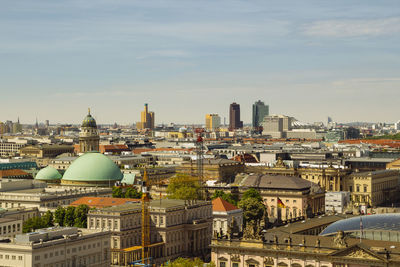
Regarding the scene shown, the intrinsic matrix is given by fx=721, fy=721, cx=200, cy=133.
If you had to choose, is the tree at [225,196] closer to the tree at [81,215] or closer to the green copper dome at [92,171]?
the green copper dome at [92,171]

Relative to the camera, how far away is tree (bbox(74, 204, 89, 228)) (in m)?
120

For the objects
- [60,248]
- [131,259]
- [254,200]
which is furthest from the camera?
[254,200]

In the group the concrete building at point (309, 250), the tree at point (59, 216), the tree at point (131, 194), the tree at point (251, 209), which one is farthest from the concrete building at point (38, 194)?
the concrete building at point (309, 250)

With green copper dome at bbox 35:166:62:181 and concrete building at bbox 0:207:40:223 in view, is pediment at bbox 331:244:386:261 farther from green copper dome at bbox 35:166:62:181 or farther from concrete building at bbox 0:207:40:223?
green copper dome at bbox 35:166:62:181

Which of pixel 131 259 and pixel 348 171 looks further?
pixel 348 171

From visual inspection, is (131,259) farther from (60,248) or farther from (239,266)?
(239,266)

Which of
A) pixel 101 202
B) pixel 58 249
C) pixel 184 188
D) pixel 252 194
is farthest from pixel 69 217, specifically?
pixel 252 194

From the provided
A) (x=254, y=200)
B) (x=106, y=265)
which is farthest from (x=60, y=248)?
(x=254, y=200)

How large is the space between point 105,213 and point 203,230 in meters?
18.8

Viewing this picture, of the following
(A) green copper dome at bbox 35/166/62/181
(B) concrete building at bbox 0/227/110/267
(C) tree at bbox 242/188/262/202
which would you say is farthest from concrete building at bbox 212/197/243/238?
(A) green copper dome at bbox 35/166/62/181

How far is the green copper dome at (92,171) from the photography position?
159m

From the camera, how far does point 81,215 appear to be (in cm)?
12125

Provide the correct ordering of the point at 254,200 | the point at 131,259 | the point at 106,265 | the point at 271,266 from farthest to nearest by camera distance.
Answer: the point at 254,200 → the point at 131,259 → the point at 106,265 → the point at 271,266

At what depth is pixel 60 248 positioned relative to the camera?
302 ft
